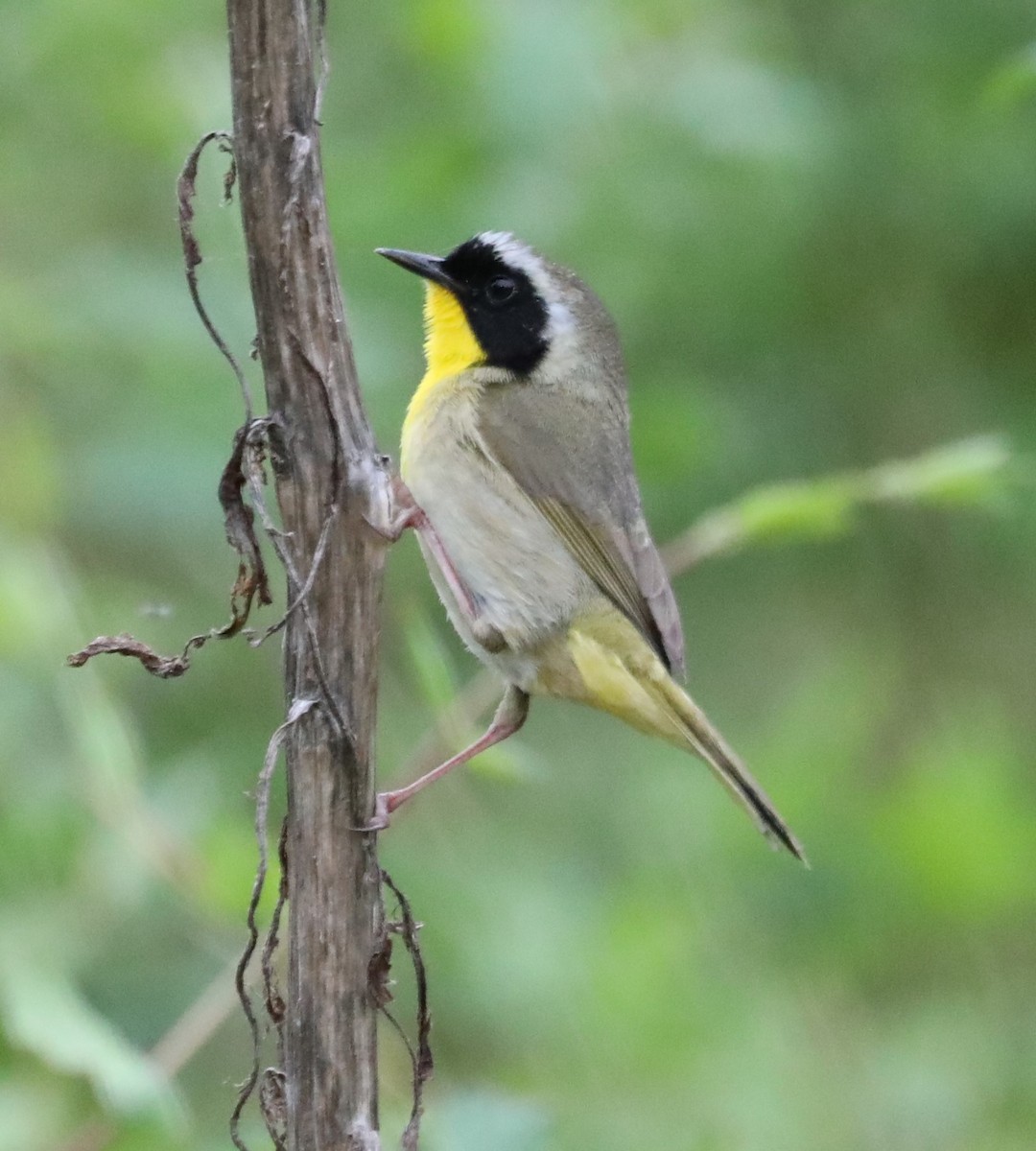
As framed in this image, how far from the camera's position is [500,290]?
161 inches

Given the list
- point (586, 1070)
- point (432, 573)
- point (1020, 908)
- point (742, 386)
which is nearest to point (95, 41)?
point (432, 573)

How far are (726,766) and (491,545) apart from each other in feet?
2.29

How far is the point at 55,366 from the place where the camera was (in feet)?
16.4

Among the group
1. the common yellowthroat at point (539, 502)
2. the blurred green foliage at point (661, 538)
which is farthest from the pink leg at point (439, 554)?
the blurred green foliage at point (661, 538)

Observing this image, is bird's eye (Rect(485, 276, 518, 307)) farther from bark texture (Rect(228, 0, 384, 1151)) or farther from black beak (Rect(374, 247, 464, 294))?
bark texture (Rect(228, 0, 384, 1151))

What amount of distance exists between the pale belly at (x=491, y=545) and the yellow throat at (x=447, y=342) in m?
0.17

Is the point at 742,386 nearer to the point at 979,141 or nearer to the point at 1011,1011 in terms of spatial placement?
Result: the point at 979,141

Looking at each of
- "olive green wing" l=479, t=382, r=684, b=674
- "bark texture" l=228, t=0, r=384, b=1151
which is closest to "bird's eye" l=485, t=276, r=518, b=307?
"olive green wing" l=479, t=382, r=684, b=674

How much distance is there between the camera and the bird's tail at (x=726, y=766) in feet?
12.0

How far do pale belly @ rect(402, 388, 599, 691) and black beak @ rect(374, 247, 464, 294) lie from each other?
0.97 feet

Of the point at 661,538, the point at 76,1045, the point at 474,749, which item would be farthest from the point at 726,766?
the point at 661,538

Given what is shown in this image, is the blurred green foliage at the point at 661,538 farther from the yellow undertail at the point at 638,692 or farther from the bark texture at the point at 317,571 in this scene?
the bark texture at the point at 317,571

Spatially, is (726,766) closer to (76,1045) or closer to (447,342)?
(447,342)

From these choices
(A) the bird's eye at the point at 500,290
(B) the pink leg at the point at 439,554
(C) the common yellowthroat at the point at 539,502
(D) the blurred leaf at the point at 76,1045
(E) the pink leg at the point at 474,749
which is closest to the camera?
(D) the blurred leaf at the point at 76,1045
